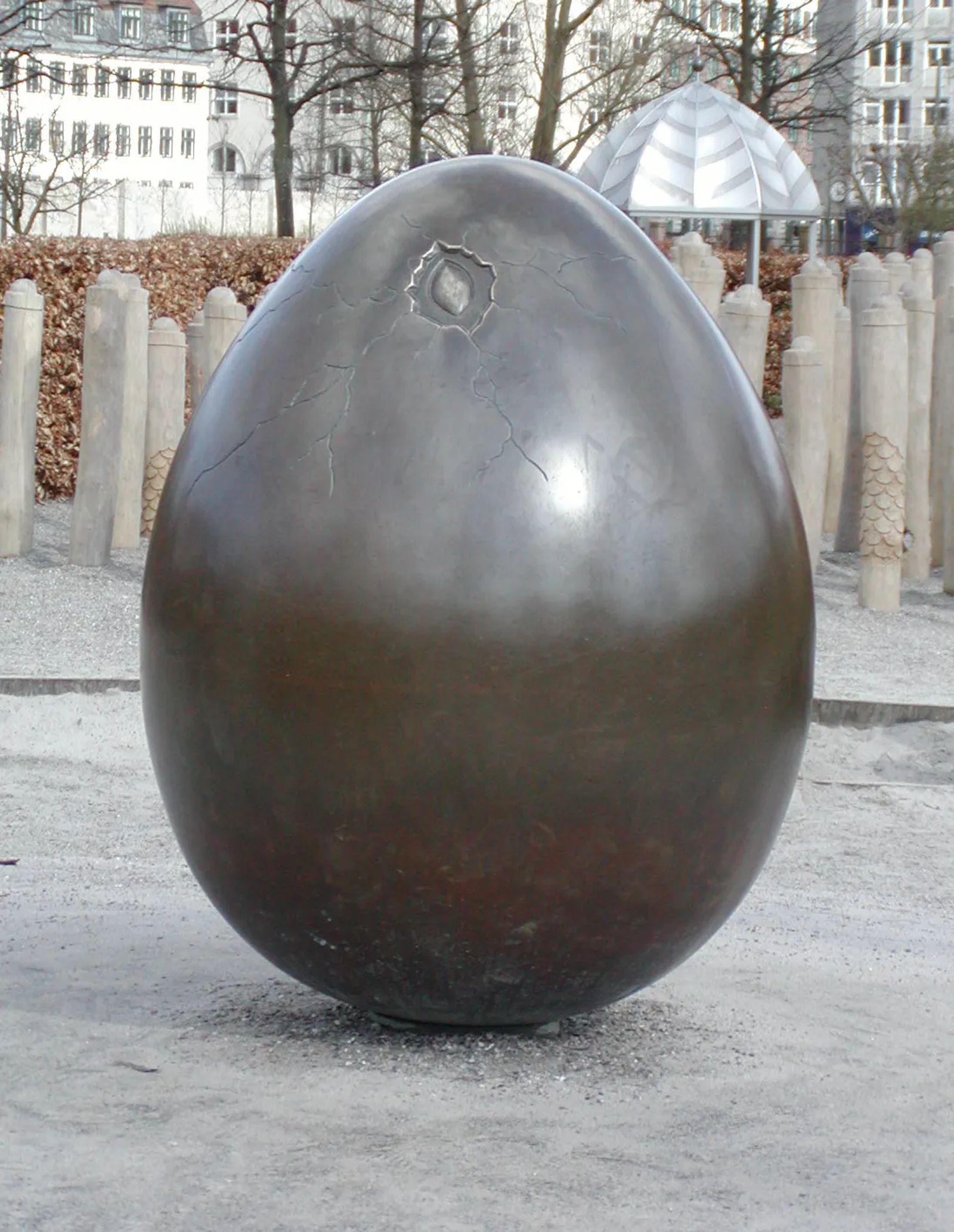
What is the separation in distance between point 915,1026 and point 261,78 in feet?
197

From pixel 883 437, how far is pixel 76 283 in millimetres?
6691

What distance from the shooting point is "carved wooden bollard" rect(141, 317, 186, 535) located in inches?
402

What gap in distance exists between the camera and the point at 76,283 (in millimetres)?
13430

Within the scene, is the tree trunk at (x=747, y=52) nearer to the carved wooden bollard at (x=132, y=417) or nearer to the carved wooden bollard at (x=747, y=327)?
the carved wooden bollard at (x=747, y=327)

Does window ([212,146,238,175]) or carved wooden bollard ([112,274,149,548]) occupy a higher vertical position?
window ([212,146,238,175])

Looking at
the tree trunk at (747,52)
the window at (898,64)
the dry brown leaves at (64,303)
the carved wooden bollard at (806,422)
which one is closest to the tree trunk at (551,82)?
the tree trunk at (747,52)

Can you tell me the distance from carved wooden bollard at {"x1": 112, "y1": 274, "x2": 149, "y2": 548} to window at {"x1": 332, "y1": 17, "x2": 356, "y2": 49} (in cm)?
1349

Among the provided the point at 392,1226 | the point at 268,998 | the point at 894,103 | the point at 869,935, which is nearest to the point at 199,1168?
the point at 392,1226

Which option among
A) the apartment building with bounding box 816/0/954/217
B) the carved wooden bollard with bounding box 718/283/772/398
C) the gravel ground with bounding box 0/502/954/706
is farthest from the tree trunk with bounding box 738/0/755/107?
the carved wooden bollard with bounding box 718/283/772/398

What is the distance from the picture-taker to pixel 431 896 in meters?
3.20

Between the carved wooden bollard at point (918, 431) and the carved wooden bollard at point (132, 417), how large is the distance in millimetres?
4644

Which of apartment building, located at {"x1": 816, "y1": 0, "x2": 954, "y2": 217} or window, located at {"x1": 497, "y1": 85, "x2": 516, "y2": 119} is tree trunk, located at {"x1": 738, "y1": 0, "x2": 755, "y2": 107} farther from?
window, located at {"x1": 497, "y1": 85, "x2": 516, "y2": 119}

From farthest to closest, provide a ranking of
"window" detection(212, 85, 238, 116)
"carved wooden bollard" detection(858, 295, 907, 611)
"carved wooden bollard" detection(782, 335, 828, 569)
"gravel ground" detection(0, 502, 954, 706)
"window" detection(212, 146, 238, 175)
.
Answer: "window" detection(212, 146, 238, 175) < "window" detection(212, 85, 238, 116) < "carved wooden bollard" detection(782, 335, 828, 569) < "carved wooden bollard" detection(858, 295, 907, 611) < "gravel ground" detection(0, 502, 954, 706)

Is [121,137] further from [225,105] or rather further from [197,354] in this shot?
[197,354]
